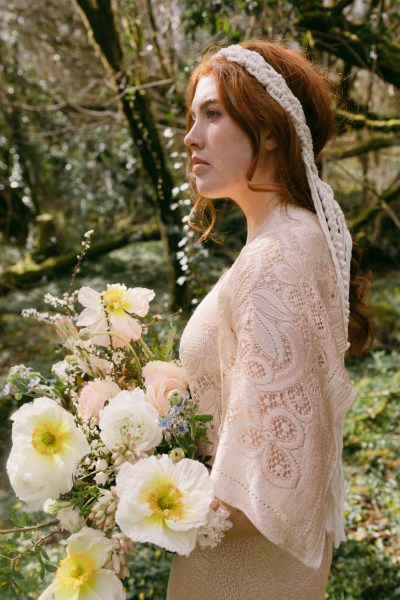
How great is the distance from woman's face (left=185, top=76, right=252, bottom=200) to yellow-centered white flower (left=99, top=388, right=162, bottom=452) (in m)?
0.71

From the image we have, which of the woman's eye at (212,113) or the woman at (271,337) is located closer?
the woman at (271,337)

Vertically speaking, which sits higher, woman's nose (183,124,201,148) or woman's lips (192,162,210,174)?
woman's nose (183,124,201,148)

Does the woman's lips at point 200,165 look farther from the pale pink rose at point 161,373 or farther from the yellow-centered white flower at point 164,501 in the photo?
the yellow-centered white flower at point 164,501

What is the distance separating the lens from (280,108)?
1506mm

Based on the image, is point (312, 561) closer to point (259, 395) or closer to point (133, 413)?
point (259, 395)

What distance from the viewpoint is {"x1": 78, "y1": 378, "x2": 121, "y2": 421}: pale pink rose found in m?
1.38

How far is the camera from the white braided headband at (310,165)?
145 centimetres

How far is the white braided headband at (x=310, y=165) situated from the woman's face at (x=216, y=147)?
Result: 4.8 inches

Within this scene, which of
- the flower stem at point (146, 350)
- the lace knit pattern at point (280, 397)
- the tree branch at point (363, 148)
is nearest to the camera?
the lace knit pattern at point (280, 397)

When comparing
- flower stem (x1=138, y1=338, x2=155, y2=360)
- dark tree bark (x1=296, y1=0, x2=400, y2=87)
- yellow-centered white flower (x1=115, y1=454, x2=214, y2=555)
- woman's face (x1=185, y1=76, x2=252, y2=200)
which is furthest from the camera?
dark tree bark (x1=296, y1=0, x2=400, y2=87)

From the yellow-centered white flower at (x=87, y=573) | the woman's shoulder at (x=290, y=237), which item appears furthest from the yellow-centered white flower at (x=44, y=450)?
the woman's shoulder at (x=290, y=237)

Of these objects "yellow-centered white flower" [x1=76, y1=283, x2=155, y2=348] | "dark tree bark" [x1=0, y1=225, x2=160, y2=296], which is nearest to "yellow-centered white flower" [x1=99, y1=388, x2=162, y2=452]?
"yellow-centered white flower" [x1=76, y1=283, x2=155, y2=348]

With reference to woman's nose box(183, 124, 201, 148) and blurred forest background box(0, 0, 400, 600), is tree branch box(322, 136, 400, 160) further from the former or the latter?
woman's nose box(183, 124, 201, 148)

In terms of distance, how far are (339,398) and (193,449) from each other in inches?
15.0
